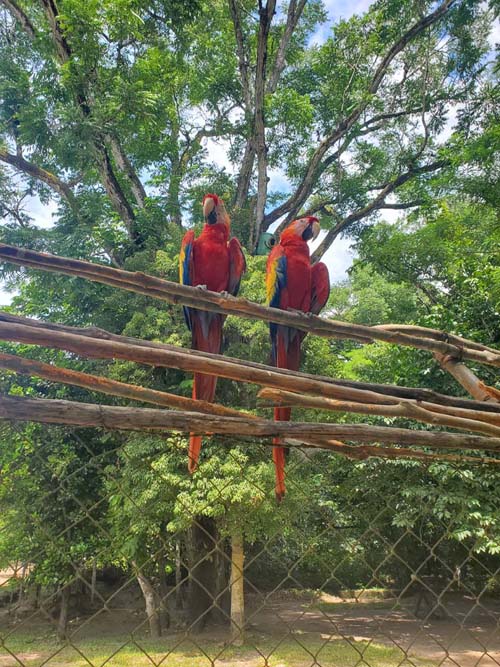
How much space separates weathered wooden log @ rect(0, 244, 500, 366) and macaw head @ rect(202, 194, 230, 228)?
4.91ft

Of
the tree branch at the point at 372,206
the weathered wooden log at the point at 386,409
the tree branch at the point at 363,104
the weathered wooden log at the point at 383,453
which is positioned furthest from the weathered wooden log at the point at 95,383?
the tree branch at the point at 372,206

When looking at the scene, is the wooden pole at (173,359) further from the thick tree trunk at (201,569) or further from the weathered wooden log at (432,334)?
the thick tree trunk at (201,569)

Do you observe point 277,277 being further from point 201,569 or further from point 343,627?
point 343,627

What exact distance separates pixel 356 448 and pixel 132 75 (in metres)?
6.22

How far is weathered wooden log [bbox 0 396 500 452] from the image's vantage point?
0.79 meters

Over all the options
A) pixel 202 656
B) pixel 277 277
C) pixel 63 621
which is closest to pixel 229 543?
pixel 202 656

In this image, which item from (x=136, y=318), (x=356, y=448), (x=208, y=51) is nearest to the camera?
(x=356, y=448)

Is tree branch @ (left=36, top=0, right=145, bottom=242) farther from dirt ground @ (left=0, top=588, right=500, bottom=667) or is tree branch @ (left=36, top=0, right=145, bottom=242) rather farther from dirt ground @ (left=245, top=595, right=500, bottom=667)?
dirt ground @ (left=245, top=595, right=500, bottom=667)

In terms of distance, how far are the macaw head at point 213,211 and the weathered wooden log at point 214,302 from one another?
1498mm

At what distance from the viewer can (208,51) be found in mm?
8242

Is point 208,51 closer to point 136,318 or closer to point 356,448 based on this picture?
point 136,318

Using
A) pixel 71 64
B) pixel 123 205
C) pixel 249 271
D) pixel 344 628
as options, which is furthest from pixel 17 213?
pixel 344 628

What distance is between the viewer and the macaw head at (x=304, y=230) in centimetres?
279

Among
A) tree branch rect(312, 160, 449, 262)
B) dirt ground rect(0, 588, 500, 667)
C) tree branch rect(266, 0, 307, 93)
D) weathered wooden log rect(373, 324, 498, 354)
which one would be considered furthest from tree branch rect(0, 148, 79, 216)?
weathered wooden log rect(373, 324, 498, 354)
